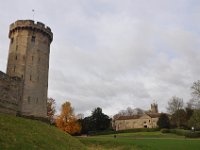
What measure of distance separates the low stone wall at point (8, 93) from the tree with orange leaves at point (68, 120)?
116ft

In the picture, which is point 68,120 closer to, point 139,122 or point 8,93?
point 8,93

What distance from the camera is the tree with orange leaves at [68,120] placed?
63.6 metres

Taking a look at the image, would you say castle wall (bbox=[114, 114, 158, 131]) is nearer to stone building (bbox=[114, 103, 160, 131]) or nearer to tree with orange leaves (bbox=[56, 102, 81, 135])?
stone building (bbox=[114, 103, 160, 131])

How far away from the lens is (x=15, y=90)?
1141 inches

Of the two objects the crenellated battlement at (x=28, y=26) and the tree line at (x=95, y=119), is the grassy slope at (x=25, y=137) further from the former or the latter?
the tree line at (x=95, y=119)

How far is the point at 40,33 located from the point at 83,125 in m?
32.0

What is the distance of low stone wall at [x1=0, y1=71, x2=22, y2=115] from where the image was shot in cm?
2738

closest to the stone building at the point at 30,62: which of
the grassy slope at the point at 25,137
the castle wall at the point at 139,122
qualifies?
the grassy slope at the point at 25,137

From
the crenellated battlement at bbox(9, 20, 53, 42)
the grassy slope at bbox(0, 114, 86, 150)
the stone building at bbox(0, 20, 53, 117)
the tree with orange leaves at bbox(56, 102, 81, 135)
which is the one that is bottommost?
the grassy slope at bbox(0, 114, 86, 150)

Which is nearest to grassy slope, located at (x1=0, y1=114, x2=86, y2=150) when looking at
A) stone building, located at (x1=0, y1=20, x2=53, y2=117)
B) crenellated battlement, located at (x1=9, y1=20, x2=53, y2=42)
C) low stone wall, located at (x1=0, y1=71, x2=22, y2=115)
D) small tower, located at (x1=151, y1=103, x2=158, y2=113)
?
low stone wall, located at (x1=0, y1=71, x2=22, y2=115)

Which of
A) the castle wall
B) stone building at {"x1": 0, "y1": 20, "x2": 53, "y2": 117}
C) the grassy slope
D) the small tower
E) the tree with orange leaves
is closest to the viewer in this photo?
the grassy slope

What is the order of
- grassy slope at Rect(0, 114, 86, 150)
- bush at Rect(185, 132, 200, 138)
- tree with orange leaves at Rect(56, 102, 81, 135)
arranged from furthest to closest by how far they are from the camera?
tree with orange leaves at Rect(56, 102, 81, 135) → bush at Rect(185, 132, 200, 138) → grassy slope at Rect(0, 114, 86, 150)

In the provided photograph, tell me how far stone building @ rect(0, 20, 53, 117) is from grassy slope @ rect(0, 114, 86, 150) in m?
22.1

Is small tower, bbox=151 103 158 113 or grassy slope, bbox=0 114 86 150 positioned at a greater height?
small tower, bbox=151 103 158 113
